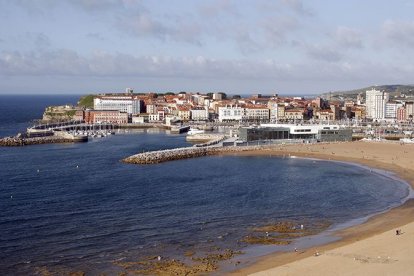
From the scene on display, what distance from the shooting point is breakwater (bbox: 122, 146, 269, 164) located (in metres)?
35.9

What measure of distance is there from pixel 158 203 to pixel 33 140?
29182mm

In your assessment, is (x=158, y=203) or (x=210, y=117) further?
(x=210, y=117)

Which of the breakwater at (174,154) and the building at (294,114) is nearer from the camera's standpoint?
the breakwater at (174,154)

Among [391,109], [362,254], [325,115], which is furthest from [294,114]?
[362,254]

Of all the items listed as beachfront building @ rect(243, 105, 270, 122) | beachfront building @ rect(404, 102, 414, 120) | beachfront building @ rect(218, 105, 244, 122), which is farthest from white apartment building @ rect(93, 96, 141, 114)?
beachfront building @ rect(404, 102, 414, 120)

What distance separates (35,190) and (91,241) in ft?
31.5

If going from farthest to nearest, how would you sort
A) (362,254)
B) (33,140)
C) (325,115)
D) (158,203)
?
1. (325,115)
2. (33,140)
3. (158,203)
4. (362,254)

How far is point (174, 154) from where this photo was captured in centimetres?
3803

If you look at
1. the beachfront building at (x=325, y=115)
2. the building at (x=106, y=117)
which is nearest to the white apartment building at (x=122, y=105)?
the building at (x=106, y=117)

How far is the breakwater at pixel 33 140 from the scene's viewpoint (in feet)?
154

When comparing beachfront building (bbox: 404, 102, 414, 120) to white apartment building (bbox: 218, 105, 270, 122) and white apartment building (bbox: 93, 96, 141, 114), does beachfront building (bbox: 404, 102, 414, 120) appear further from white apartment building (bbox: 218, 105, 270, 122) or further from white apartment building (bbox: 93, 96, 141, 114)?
white apartment building (bbox: 93, 96, 141, 114)

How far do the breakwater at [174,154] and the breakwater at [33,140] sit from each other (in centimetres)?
1450

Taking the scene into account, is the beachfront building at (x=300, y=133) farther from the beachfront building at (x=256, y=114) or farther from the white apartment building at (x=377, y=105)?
the white apartment building at (x=377, y=105)

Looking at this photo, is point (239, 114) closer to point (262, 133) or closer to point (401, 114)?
point (401, 114)
